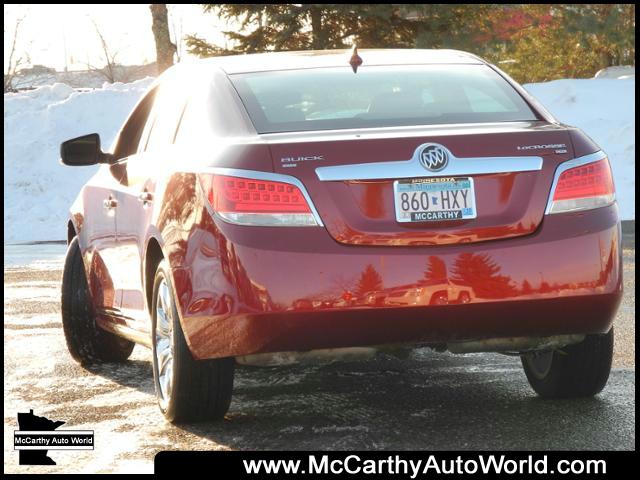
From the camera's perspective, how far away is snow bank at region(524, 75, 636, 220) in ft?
73.0

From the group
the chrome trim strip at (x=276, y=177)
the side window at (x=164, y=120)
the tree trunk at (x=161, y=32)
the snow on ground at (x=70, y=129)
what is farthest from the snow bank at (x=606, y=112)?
the chrome trim strip at (x=276, y=177)

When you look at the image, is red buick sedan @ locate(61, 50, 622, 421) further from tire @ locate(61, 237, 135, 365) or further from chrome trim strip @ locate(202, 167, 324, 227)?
tire @ locate(61, 237, 135, 365)

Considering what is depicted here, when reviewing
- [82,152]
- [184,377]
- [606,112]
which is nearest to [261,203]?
[184,377]

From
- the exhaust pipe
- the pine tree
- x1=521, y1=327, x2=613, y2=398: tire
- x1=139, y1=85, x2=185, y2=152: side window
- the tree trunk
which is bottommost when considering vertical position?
the tree trunk

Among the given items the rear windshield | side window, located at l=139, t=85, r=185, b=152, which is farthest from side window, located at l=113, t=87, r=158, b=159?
the rear windshield

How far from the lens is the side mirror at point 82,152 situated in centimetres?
764

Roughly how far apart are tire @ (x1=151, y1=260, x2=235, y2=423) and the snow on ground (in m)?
13.9

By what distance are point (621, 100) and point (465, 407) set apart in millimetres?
20464

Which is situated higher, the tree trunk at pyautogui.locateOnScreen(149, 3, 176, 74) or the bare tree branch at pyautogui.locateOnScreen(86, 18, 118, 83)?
the tree trunk at pyautogui.locateOnScreen(149, 3, 176, 74)

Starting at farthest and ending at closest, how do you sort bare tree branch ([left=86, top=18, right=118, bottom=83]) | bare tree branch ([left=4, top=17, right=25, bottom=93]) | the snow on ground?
1. bare tree branch ([left=86, top=18, right=118, bottom=83])
2. bare tree branch ([left=4, top=17, right=25, bottom=93])
3. the snow on ground

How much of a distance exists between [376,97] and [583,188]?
3.48ft

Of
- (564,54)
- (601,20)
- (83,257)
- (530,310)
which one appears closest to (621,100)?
(601,20)

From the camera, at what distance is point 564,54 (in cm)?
3259

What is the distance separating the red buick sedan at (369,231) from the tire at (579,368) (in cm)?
9
